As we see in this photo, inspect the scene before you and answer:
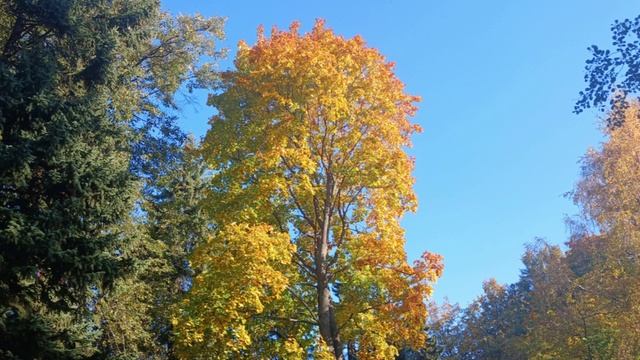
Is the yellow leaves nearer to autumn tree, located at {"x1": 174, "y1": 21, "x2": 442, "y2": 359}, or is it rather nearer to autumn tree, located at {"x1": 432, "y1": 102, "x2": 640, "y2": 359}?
autumn tree, located at {"x1": 174, "y1": 21, "x2": 442, "y2": 359}

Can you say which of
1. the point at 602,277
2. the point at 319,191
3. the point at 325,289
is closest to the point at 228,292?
the point at 325,289

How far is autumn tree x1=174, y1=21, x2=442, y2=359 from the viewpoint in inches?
511

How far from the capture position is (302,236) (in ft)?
50.5

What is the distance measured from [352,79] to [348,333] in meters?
6.99

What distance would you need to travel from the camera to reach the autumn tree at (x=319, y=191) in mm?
12977

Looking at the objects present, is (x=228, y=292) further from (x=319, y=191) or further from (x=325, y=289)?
(x=319, y=191)

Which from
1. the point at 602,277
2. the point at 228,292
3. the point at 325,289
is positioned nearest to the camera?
the point at 228,292

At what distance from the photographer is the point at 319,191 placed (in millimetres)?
14797

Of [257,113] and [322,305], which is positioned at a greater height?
[257,113]

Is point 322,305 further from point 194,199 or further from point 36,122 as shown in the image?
point 194,199

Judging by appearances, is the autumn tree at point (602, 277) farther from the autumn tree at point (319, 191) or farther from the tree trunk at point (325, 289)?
the tree trunk at point (325, 289)

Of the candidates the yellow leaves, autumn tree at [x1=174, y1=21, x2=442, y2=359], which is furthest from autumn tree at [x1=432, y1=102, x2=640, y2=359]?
the yellow leaves

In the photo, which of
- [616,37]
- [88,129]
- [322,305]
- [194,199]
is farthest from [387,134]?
[194,199]

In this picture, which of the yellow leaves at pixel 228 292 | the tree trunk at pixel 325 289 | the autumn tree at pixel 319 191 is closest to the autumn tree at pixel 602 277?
the autumn tree at pixel 319 191
